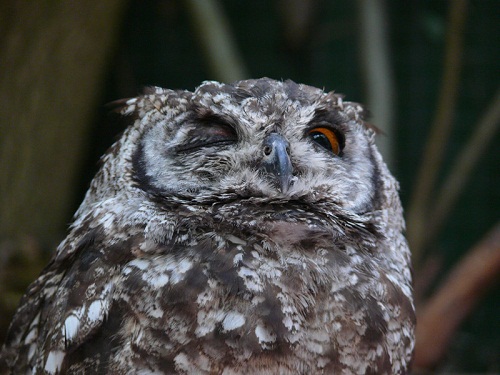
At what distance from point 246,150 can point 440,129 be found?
1.93 meters

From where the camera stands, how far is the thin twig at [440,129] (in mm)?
3035

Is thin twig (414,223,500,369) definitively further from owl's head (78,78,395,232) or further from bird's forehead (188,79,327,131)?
bird's forehead (188,79,327,131)

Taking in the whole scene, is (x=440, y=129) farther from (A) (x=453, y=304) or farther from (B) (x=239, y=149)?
(B) (x=239, y=149)

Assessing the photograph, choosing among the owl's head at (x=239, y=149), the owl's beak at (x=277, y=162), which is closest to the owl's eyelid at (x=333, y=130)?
the owl's head at (x=239, y=149)

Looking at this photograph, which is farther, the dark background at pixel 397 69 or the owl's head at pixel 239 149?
the dark background at pixel 397 69

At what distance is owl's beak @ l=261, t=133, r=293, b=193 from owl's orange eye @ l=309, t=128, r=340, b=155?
4.9 inches

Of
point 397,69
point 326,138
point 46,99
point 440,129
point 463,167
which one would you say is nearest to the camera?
point 326,138

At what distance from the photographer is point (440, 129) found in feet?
10.2

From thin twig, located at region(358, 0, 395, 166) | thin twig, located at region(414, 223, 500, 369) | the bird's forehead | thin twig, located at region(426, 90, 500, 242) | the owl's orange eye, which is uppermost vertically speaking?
the bird's forehead

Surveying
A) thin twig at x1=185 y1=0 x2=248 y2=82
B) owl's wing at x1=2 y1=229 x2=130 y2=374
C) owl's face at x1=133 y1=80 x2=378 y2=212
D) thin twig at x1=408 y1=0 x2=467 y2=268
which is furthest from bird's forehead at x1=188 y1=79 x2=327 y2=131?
thin twig at x1=408 y1=0 x2=467 y2=268

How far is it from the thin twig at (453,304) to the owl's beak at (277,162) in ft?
5.59

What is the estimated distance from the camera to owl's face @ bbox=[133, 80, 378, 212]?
1.42 meters

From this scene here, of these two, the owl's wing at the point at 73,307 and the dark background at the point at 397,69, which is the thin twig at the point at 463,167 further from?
the owl's wing at the point at 73,307

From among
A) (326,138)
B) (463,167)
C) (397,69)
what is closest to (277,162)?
(326,138)
